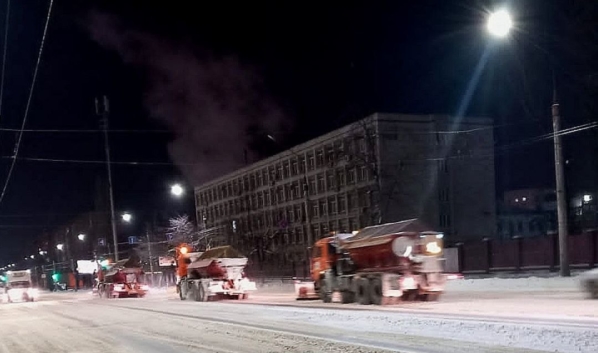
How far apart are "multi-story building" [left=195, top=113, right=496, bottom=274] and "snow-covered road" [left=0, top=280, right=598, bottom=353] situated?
119 feet

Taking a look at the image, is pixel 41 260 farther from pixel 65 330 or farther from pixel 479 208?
pixel 65 330

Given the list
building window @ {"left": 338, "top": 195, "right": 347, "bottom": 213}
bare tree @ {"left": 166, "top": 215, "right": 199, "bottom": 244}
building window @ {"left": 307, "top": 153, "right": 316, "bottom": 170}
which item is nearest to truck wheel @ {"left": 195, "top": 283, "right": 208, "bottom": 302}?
bare tree @ {"left": 166, "top": 215, "right": 199, "bottom": 244}

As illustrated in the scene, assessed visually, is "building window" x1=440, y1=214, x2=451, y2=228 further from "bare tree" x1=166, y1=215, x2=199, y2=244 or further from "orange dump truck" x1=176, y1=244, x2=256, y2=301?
"orange dump truck" x1=176, y1=244, x2=256, y2=301

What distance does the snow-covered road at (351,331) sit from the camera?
1189 cm

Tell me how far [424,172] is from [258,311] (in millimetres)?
49281

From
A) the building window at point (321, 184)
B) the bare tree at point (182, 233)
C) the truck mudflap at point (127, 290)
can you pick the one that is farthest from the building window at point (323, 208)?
the truck mudflap at point (127, 290)

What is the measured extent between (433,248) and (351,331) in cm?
863

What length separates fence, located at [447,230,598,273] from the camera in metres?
34.2

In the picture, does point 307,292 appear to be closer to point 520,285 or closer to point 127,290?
point 520,285

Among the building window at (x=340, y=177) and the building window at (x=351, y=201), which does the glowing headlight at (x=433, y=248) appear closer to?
the building window at (x=351, y=201)

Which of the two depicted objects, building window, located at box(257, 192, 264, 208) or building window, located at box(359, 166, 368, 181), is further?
building window, located at box(257, 192, 264, 208)

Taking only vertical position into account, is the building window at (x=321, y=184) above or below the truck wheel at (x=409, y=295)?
above

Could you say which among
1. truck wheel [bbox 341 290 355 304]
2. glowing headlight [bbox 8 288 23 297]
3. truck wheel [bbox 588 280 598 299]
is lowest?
glowing headlight [bbox 8 288 23 297]

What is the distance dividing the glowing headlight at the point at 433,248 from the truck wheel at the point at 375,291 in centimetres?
200
